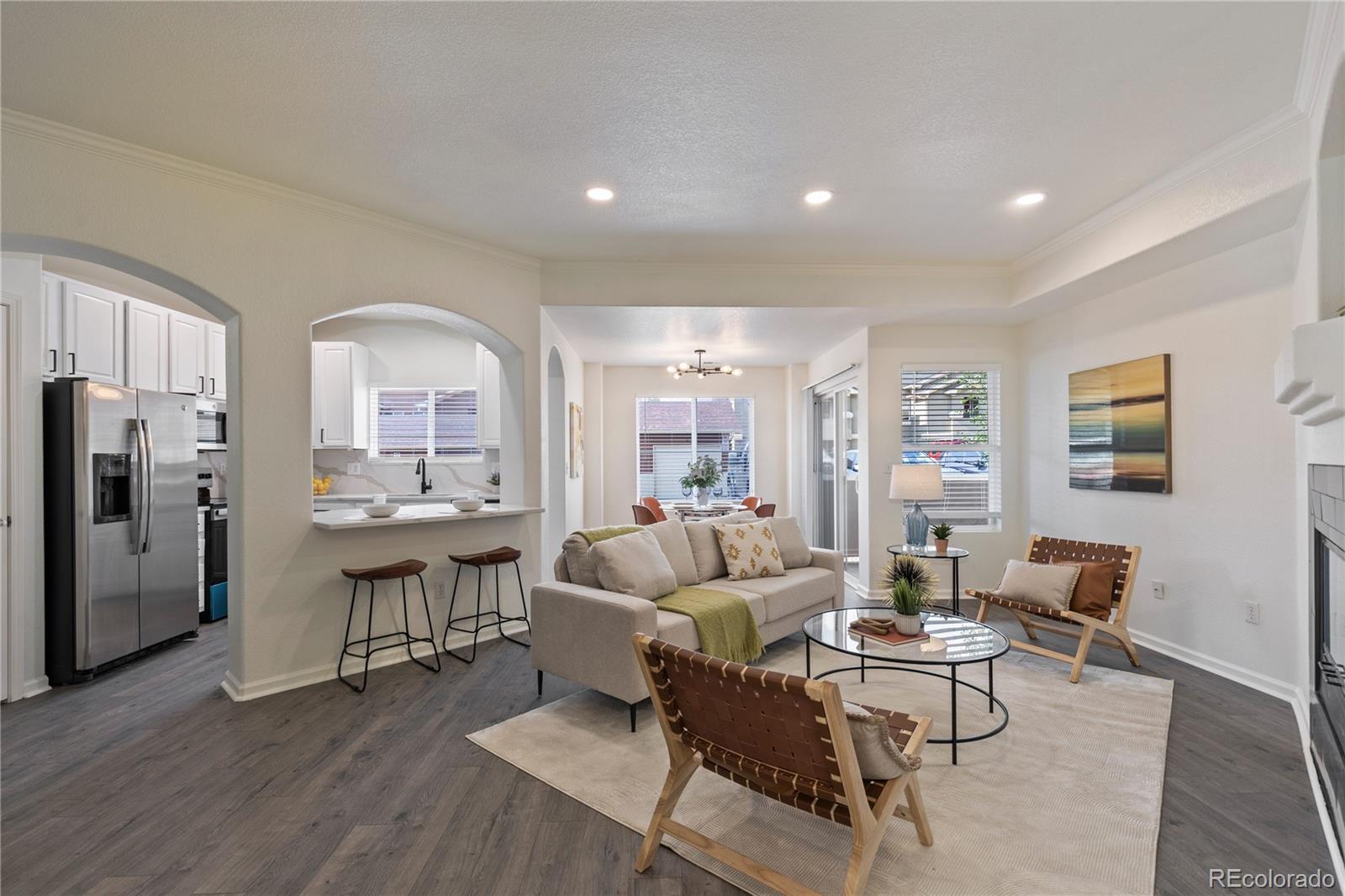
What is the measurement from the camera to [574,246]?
457 cm

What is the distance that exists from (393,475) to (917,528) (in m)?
5.24

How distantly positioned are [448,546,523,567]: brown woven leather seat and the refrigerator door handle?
73.6 inches

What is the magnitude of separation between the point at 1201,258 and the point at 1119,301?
685 mm

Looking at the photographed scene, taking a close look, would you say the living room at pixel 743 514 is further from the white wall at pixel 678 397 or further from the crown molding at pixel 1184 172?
the white wall at pixel 678 397

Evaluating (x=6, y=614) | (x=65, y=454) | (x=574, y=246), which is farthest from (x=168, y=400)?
(x=574, y=246)

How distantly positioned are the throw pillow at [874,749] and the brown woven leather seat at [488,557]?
2890 millimetres

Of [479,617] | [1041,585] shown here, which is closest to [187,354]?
[479,617]

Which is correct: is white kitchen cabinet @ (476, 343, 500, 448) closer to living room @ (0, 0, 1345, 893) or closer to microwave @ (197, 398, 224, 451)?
living room @ (0, 0, 1345, 893)

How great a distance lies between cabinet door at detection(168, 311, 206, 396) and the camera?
4824 millimetres

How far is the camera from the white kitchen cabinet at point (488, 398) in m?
6.19

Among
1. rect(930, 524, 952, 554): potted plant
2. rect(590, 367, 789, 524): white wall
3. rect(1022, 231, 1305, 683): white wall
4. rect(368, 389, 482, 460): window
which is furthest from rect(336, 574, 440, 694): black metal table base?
rect(1022, 231, 1305, 683): white wall

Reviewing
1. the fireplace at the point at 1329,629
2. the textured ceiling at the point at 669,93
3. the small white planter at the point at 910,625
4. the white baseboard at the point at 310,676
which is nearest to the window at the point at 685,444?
the white baseboard at the point at 310,676

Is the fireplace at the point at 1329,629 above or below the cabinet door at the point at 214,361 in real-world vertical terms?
below

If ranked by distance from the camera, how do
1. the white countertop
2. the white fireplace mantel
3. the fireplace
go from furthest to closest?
the white countertop
the fireplace
the white fireplace mantel
